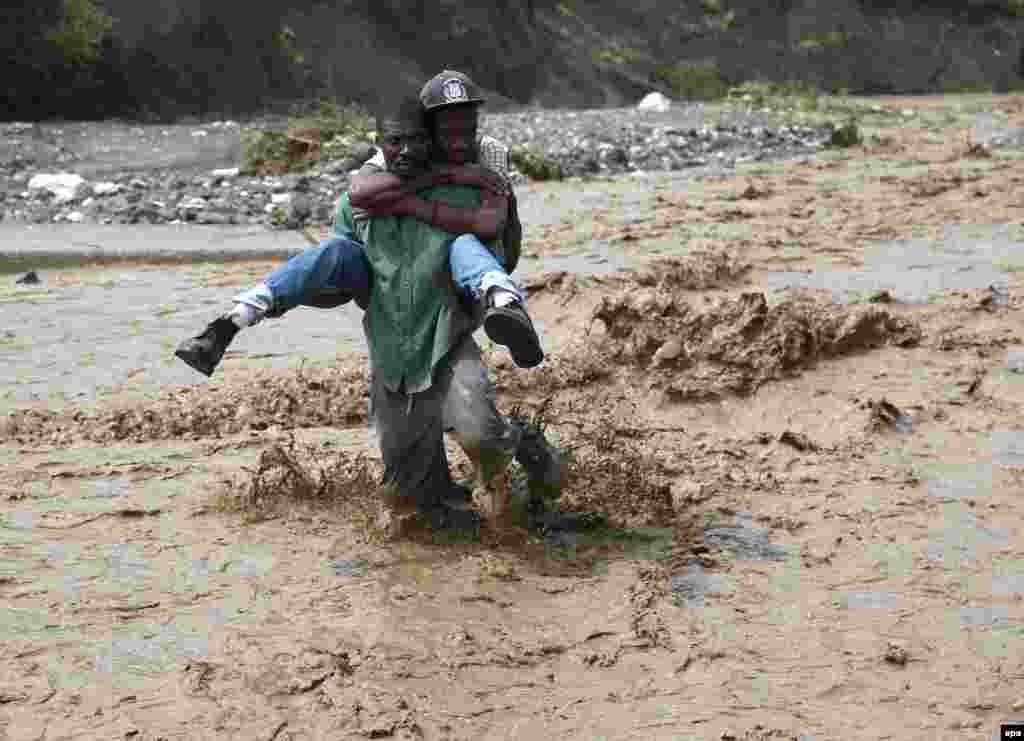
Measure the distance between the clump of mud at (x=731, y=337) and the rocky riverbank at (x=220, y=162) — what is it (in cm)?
504

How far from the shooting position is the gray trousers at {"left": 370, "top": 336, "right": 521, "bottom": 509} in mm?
4691

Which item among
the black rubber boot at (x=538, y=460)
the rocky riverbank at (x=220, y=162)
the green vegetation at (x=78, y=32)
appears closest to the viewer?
the black rubber boot at (x=538, y=460)

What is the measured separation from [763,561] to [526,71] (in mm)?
23121

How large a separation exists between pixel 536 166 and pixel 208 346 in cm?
989

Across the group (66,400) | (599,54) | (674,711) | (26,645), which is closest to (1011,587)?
(674,711)

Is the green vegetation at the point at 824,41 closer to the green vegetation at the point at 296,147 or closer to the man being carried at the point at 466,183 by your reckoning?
the green vegetation at the point at 296,147

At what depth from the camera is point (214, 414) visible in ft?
21.6

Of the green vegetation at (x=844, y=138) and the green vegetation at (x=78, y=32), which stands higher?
the green vegetation at (x=78, y=32)

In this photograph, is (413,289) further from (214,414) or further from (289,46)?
(289,46)

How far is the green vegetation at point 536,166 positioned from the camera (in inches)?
559

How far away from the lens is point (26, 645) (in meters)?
4.20

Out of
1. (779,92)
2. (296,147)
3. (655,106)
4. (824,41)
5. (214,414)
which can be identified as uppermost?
(824,41)

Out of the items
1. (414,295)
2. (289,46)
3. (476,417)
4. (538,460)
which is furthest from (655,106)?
(476,417)

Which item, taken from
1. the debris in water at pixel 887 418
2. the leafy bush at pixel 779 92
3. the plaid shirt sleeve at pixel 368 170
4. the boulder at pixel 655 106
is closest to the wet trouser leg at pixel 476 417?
the plaid shirt sleeve at pixel 368 170
